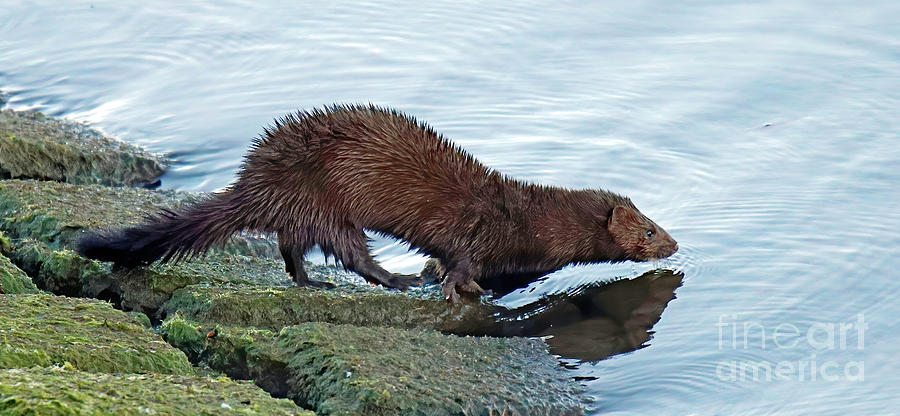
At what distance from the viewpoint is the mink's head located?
640 cm

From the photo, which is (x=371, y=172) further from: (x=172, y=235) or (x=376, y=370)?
(x=376, y=370)

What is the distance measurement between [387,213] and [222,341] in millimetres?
1746

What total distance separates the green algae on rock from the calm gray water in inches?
11.5

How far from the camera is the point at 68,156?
25.1 ft

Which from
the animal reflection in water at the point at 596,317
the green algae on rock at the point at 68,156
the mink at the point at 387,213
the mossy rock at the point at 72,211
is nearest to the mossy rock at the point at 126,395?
the mink at the point at 387,213

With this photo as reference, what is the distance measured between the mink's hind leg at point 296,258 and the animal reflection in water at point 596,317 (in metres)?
1.03

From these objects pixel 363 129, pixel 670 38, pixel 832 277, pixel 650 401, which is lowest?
pixel 650 401

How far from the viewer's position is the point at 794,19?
9.67m

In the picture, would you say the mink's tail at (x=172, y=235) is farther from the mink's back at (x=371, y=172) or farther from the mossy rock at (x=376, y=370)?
the mossy rock at (x=376, y=370)

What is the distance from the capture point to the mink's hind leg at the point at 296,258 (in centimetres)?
587

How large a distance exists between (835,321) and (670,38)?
4.54 meters

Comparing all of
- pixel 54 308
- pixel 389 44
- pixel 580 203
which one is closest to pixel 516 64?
pixel 389 44

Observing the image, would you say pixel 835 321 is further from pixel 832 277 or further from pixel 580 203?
pixel 580 203

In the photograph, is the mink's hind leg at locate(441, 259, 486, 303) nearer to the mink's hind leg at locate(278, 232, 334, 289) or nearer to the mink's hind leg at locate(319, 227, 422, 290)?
the mink's hind leg at locate(319, 227, 422, 290)
